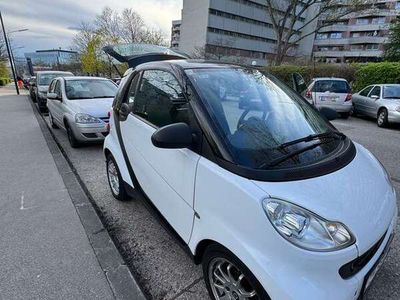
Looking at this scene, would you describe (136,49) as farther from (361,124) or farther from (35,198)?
(361,124)

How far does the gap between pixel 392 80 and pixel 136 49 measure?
41.9 feet

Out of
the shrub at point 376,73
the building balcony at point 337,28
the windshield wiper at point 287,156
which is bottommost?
the shrub at point 376,73

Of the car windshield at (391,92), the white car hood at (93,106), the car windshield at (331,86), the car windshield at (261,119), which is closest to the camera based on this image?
the car windshield at (261,119)

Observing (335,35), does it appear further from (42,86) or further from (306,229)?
(306,229)

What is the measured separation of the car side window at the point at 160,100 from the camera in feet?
7.65

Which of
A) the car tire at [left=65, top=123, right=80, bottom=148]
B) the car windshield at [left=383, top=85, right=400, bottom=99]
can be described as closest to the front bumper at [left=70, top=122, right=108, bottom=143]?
the car tire at [left=65, top=123, right=80, bottom=148]

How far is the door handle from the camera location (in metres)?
3.16

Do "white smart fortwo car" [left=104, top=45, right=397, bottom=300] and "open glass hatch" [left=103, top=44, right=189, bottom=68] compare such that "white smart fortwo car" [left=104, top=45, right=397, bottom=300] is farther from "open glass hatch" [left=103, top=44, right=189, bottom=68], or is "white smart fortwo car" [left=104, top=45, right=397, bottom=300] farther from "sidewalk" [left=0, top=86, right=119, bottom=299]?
"open glass hatch" [left=103, top=44, right=189, bottom=68]

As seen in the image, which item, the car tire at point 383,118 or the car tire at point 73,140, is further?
the car tire at point 383,118

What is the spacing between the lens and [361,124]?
10156mm

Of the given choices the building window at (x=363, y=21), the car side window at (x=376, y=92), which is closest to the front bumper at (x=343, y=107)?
the car side window at (x=376, y=92)

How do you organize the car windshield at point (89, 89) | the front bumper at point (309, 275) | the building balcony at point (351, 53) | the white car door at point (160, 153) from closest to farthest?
the front bumper at point (309, 275), the white car door at point (160, 153), the car windshield at point (89, 89), the building balcony at point (351, 53)

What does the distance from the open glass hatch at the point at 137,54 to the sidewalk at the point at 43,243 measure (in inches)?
86.0

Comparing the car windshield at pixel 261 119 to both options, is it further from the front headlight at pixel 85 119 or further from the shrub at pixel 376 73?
the shrub at pixel 376 73
